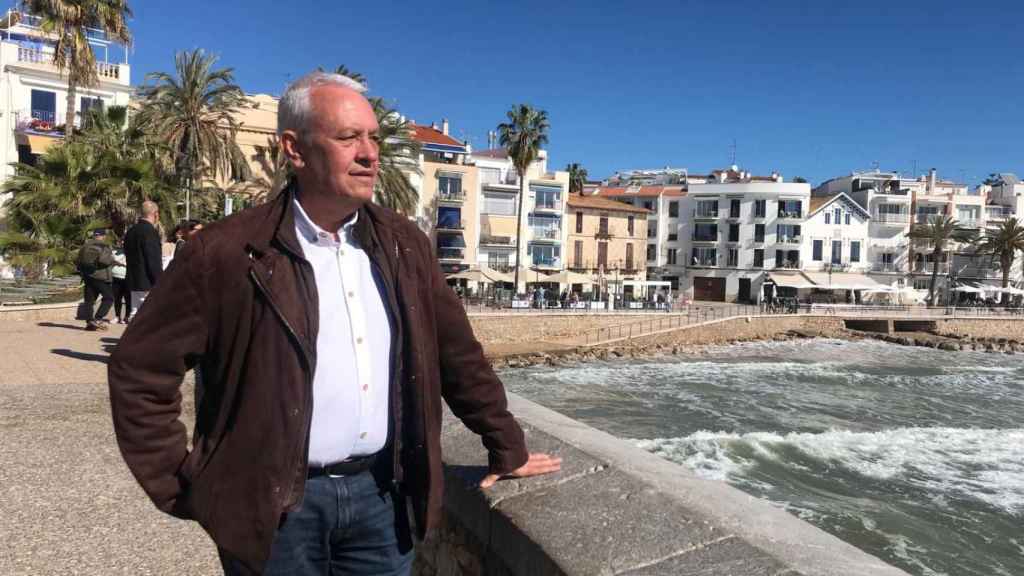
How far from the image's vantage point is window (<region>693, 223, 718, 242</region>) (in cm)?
6244

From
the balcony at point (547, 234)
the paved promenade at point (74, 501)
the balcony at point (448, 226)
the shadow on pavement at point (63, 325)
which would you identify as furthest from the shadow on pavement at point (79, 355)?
the balcony at point (547, 234)

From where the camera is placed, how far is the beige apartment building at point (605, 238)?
177 ft

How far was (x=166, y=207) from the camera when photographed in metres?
20.9

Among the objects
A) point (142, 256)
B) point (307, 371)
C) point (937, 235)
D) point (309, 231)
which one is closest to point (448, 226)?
point (142, 256)

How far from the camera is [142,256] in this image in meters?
8.05

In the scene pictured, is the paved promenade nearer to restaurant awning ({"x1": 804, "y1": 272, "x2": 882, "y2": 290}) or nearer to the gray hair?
the gray hair

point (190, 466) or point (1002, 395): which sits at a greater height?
point (190, 466)

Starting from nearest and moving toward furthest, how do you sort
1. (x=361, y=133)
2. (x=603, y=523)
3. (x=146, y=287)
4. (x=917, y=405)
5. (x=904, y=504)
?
(x=361, y=133) < (x=603, y=523) < (x=146, y=287) < (x=904, y=504) < (x=917, y=405)

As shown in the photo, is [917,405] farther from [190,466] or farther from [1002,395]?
[190,466]

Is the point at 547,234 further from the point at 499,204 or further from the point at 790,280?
the point at 790,280

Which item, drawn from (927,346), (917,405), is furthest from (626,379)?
(927,346)

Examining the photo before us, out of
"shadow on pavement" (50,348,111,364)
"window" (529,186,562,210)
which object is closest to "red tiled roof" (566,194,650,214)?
"window" (529,186,562,210)

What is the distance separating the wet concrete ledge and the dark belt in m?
0.59

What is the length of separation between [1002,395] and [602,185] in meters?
50.9
